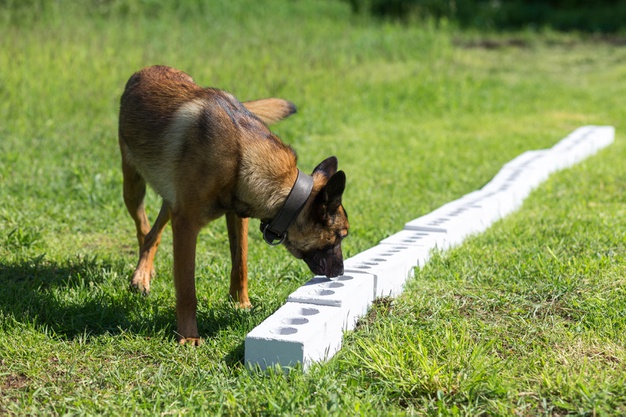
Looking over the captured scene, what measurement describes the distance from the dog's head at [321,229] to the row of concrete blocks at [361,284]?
102 mm

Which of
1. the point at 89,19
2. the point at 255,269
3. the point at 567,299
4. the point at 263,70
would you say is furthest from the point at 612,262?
→ the point at 89,19

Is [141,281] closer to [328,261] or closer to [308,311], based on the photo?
[328,261]

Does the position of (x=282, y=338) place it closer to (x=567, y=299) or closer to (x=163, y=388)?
(x=163, y=388)

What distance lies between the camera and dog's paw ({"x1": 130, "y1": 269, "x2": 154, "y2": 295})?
4590 mm

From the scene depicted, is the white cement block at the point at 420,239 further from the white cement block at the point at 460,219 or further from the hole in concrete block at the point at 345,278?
the hole in concrete block at the point at 345,278

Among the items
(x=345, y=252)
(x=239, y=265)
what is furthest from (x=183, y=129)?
(x=345, y=252)

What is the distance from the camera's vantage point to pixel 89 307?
423 centimetres

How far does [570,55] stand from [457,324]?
58.0 ft

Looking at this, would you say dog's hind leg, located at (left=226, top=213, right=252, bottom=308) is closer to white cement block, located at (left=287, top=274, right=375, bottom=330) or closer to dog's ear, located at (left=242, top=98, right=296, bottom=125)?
white cement block, located at (left=287, top=274, right=375, bottom=330)

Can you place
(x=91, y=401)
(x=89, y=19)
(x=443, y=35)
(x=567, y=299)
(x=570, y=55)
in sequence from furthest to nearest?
(x=570, y=55) → (x=443, y=35) → (x=89, y=19) → (x=567, y=299) → (x=91, y=401)

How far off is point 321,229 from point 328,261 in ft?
0.62

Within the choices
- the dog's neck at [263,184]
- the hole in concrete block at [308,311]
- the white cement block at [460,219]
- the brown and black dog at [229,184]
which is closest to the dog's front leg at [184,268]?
the brown and black dog at [229,184]

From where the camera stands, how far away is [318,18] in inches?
785

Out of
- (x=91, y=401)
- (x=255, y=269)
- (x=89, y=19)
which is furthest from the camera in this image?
(x=89, y=19)
